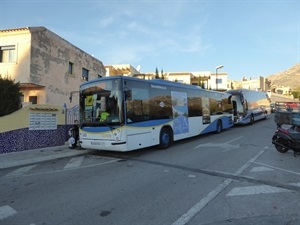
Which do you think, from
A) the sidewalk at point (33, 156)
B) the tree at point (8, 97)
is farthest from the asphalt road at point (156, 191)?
the tree at point (8, 97)

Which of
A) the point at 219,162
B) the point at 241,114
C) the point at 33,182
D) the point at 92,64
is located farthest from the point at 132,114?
the point at 92,64

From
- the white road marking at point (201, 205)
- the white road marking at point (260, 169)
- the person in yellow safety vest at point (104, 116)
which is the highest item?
the person in yellow safety vest at point (104, 116)

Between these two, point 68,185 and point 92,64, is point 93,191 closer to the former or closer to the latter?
point 68,185

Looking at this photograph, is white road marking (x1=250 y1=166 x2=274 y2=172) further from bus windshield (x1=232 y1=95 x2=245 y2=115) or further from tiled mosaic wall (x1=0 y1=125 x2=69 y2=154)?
bus windshield (x1=232 y1=95 x2=245 y2=115)

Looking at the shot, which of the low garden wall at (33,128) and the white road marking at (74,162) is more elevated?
the low garden wall at (33,128)

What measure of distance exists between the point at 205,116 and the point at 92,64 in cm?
1607

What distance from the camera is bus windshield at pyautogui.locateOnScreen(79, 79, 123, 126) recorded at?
9.61 m

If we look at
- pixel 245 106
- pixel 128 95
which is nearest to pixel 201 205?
pixel 128 95

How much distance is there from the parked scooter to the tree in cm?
1116

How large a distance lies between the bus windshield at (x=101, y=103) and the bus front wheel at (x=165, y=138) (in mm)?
2800

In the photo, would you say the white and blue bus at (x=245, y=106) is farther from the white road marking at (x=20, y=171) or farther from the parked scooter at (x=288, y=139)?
the white road marking at (x=20, y=171)

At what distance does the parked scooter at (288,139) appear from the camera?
30.2 feet

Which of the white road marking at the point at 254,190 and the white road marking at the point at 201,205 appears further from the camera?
the white road marking at the point at 254,190

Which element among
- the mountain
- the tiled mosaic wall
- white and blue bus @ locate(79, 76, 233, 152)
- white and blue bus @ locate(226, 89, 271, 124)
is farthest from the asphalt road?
the mountain
